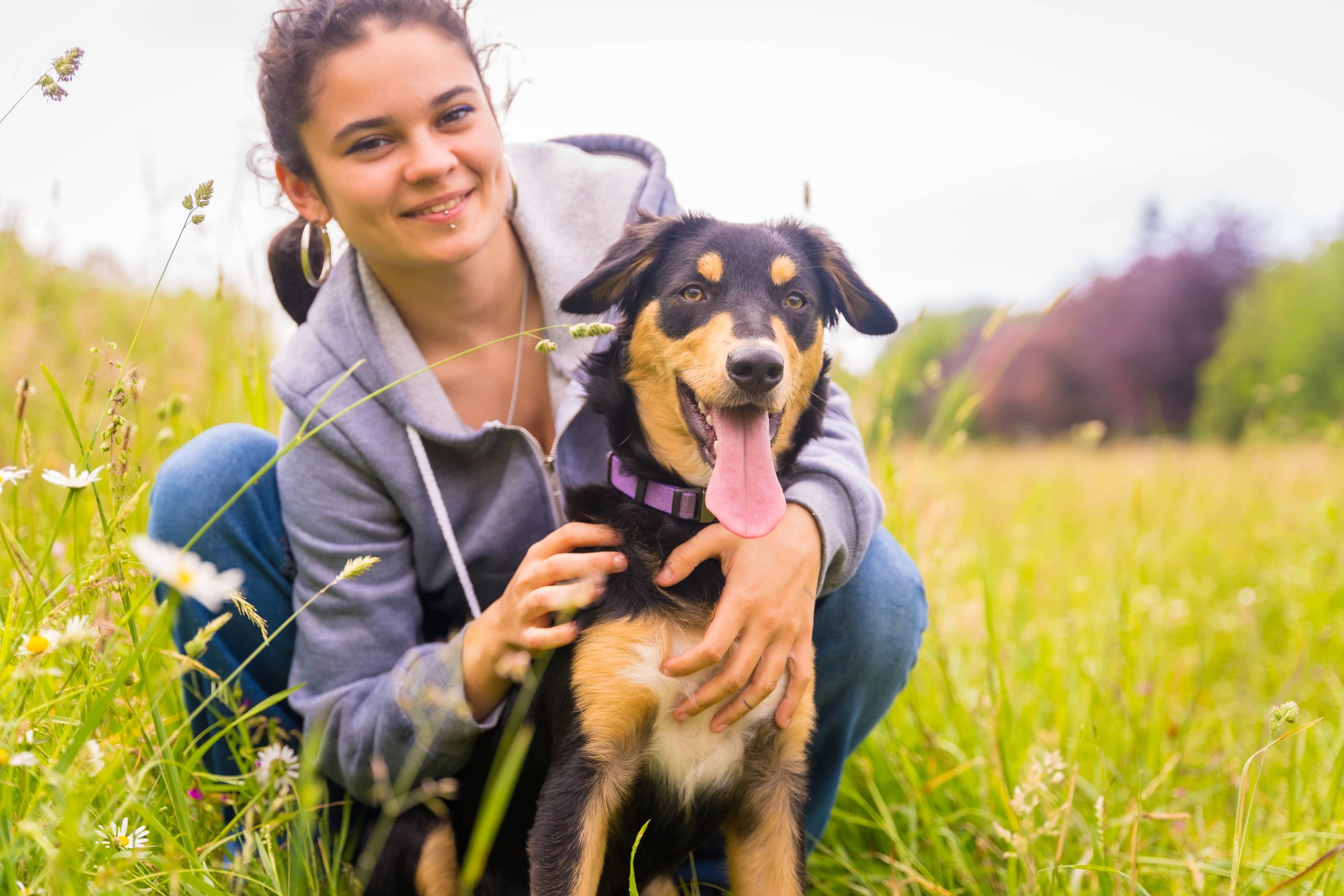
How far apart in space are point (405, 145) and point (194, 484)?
3.14 feet

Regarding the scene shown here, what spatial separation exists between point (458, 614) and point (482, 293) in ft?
3.01

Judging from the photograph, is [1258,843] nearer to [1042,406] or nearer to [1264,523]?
[1264,523]

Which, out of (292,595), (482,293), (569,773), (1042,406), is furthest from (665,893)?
(1042,406)

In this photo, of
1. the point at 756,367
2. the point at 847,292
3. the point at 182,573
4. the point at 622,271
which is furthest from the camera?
the point at 847,292

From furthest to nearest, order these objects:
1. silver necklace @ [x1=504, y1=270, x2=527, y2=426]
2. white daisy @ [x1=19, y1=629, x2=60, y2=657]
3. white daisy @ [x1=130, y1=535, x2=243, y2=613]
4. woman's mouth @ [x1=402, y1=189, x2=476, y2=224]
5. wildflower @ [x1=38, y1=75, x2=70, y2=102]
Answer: silver necklace @ [x1=504, y1=270, x2=527, y2=426] → woman's mouth @ [x1=402, y1=189, x2=476, y2=224] → wildflower @ [x1=38, y1=75, x2=70, y2=102] → white daisy @ [x1=19, y1=629, x2=60, y2=657] → white daisy @ [x1=130, y1=535, x2=243, y2=613]

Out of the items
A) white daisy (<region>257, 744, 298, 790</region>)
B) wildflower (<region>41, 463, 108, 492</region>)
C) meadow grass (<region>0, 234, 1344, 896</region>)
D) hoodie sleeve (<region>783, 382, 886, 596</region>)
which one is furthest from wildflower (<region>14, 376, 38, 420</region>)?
hoodie sleeve (<region>783, 382, 886, 596</region>)

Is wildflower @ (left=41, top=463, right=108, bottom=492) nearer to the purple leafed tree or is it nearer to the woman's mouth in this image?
the woman's mouth

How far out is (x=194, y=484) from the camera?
2139mm

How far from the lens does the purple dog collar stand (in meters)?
2.00

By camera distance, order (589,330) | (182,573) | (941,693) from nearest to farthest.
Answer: (182,573)
(589,330)
(941,693)

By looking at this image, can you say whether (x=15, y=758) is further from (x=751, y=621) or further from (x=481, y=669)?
(x=751, y=621)

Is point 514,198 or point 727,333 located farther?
point 514,198

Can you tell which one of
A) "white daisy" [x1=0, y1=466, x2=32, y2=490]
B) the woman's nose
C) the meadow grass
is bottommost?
the meadow grass

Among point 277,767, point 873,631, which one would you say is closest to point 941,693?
point 873,631
